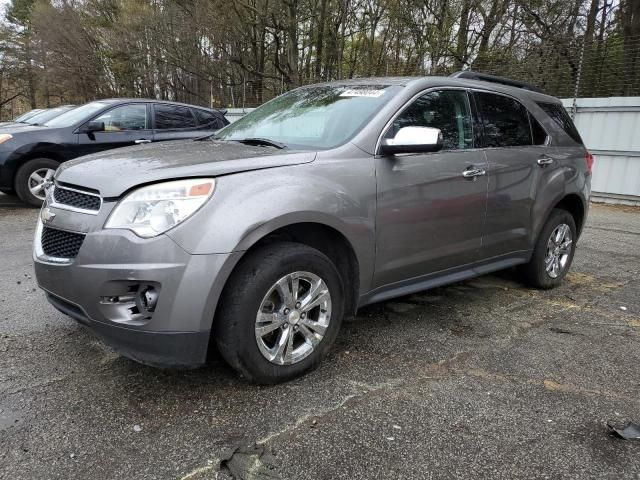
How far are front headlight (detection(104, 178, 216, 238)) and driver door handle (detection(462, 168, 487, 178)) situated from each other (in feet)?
6.24

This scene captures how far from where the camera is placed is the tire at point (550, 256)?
14.6 feet

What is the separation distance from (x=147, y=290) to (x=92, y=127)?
6409 mm

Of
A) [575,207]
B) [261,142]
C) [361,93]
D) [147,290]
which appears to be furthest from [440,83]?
[147,290]

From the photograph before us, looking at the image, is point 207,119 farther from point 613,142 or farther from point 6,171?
point 613,142

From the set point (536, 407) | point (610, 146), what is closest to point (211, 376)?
point (536, 407)

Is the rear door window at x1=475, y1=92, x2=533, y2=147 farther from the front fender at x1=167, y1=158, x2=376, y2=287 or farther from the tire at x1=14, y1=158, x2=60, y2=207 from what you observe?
the tire at x1=14, y1=158, x2=60, y2=207

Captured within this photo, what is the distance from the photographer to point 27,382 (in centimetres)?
276

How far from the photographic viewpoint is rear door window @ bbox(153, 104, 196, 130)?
337 inches

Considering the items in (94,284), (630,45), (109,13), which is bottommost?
(94,284)

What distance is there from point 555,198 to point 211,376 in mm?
3268

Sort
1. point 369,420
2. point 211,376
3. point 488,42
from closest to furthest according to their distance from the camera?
point 369,420 < point 211,376 < point 488,42

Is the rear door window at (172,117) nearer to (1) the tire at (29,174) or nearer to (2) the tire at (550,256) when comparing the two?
(1) the tire at (29,174)

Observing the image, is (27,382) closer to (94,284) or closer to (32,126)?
(94,284)

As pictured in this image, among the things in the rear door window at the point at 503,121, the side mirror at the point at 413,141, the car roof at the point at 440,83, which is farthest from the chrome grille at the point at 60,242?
the rear door window at the point at 503,121
